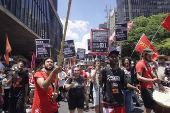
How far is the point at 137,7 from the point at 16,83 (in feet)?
252

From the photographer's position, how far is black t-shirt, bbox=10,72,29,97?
14.0 feet

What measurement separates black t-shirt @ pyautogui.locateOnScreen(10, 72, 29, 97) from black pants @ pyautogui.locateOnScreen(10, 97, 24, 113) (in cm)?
13

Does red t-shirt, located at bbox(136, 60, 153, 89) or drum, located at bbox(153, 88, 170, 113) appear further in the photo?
red t-shirt, located at bbox(136, 60, 153, 89)

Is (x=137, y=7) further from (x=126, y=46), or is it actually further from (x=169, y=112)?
→ (x=169, y=112)

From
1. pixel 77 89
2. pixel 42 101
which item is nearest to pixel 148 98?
pixel 77 89

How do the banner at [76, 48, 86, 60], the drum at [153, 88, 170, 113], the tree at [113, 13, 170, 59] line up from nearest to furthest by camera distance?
the drum at [153, 88, 170, 113] → the banner at [76, 48, 86, 60] → the tree at [113, 13, 170, 59]

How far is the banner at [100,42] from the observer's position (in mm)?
5840

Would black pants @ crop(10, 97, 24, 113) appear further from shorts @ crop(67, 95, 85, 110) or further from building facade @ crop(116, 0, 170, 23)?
building facade @ crop(116, 0, 170, 23)

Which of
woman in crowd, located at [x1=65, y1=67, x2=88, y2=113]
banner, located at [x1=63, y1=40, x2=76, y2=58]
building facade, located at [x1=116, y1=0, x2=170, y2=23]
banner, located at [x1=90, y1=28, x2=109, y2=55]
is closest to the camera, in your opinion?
woman in crowd, located at [x1=65, y1=67, x2=88, y2=113]

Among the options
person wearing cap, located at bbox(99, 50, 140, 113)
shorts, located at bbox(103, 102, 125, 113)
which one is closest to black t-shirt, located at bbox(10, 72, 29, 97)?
person wearing cap, located at bbox(99, 50, 140, 113)

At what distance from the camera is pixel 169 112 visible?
9.96 feet

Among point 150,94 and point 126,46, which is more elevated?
point 126,46

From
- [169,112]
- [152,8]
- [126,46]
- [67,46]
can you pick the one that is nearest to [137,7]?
[152,8]

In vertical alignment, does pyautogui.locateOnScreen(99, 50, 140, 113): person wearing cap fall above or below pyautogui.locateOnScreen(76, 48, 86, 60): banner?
below
